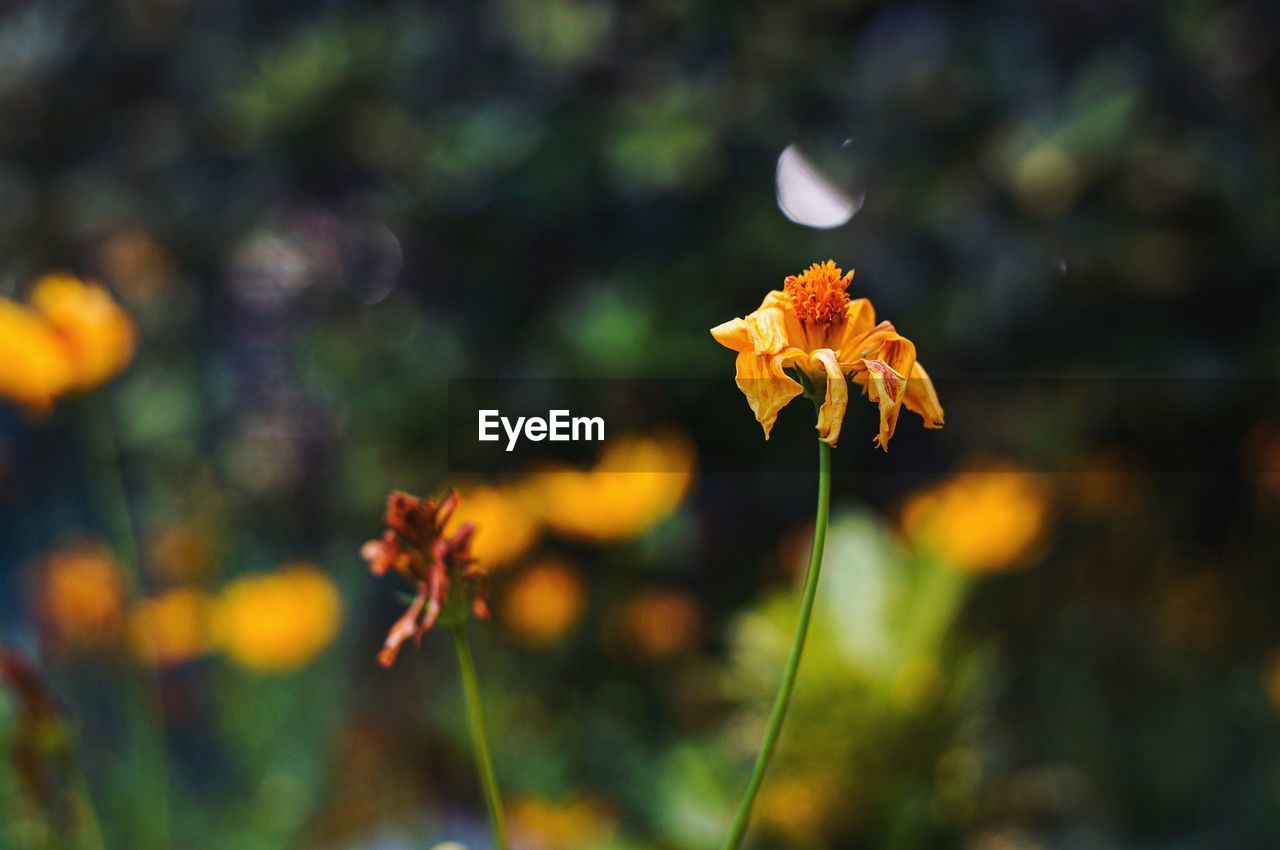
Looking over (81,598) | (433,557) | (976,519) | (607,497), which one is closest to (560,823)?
(607,497)

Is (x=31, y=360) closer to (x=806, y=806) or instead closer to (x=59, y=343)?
(x=59, y=343)

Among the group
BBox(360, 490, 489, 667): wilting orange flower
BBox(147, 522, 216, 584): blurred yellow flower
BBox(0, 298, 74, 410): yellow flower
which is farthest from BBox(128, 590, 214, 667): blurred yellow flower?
BBox(360, 490, 489, 667): wilting orange flower

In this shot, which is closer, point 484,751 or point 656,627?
point 484,751

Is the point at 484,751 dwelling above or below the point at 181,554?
below

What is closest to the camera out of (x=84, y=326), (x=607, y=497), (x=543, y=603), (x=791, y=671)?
(x=791, y=671)

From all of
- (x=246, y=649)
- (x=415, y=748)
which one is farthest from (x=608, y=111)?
(x=415, y=748)

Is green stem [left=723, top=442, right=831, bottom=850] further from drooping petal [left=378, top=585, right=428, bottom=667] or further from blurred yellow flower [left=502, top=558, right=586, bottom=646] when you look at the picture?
blurred yellow flower [left=502, top=558, right=586, bottom=646]
